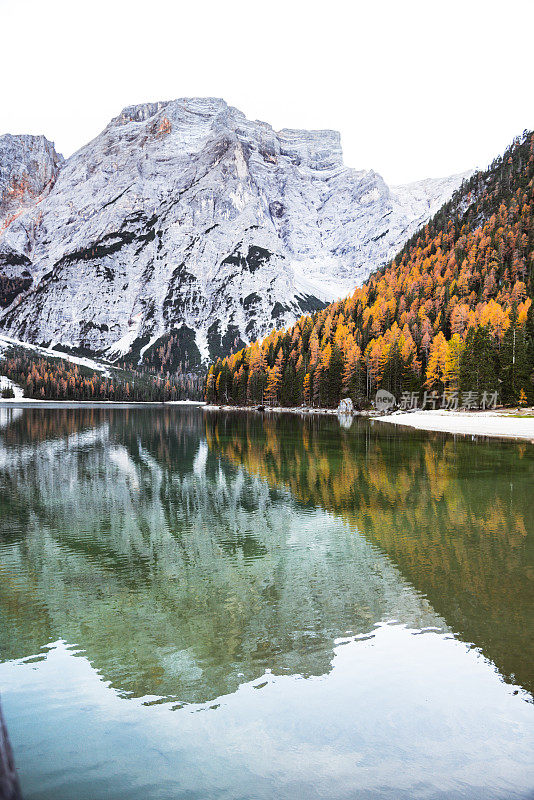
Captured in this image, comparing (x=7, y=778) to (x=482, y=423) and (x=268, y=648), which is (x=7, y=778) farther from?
(x=482, y=423)

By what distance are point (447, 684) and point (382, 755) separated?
2.06 m

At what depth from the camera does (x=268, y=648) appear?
8281 millimetres

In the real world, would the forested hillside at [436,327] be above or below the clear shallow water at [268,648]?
above

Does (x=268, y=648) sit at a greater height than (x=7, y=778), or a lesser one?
lesser

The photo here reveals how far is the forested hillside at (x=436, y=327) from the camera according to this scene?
275ft

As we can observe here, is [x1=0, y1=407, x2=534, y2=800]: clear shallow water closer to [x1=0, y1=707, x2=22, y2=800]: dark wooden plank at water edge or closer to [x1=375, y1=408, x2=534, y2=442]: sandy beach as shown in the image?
[x1=0, y1=707, x2=22, y2=800]: dark wooden plank at water edge

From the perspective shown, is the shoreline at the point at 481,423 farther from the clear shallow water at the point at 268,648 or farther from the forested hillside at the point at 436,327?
the clear shallow water at the point at 268,648

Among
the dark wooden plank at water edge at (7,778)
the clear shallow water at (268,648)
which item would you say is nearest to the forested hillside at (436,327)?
the clear shallow water at (268,648)

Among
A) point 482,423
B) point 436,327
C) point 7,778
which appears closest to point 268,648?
point 7,778

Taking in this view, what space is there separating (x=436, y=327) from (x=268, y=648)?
115203 millimetres

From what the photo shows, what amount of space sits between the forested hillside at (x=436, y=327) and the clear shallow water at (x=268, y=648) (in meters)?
69.7

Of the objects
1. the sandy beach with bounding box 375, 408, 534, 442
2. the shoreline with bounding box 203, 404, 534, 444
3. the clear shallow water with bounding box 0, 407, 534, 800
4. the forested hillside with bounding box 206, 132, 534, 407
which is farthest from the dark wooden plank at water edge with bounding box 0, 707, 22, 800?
the forested hillside with bounding box 206, 132, 534, 407

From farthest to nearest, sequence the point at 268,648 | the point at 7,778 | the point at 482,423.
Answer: the point at 482,423 < the point at 268,648 < the point at 7,778

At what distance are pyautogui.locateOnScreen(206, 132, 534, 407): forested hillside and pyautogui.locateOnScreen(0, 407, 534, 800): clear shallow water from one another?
6965 centimetres
